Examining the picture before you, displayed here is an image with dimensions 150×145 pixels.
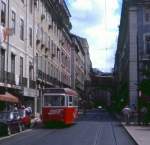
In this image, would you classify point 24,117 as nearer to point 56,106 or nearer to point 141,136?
point 56,106

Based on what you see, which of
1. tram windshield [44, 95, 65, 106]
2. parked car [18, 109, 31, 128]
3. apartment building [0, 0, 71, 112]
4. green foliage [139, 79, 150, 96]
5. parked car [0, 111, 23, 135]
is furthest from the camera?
green foliage [139, 79, 150, 96]

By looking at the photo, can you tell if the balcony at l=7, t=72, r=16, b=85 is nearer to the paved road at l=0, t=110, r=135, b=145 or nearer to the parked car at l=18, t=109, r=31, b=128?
the parked car at l=18, t=109, r=31, b=128

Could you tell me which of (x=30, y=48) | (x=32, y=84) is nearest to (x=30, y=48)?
(x=30, y=48)

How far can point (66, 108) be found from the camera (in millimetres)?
39406

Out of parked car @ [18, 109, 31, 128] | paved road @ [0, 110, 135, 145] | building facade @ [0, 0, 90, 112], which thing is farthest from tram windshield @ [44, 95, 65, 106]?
paved road @ [0, 110, 135, 145]

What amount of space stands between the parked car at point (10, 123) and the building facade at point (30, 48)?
787 centimetres

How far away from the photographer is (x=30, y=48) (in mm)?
56531

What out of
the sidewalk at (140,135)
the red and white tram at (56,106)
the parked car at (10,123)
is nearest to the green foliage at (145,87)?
the red and white tram at (56,106)

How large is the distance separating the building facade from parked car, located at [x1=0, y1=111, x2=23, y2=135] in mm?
7870

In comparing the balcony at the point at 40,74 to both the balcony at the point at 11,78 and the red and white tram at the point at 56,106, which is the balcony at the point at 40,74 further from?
the red and white tram at the point at 56,106

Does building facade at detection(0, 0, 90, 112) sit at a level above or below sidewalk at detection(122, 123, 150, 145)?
above

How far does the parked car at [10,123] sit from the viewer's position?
31.0m

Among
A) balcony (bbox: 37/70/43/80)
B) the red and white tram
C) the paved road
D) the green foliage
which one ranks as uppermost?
balcony (bbox: 37/70/43/80)

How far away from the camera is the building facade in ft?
146
